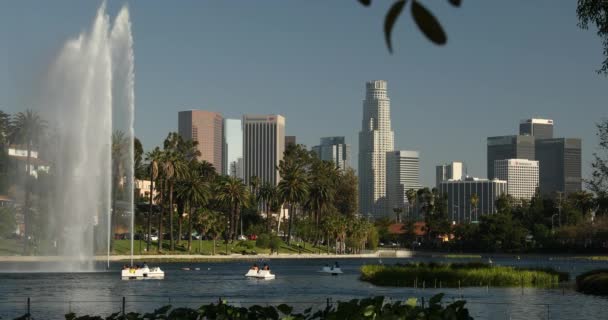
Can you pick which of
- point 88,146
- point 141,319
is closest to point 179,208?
point 88,146

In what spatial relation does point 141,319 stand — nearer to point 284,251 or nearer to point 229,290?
point 229,290

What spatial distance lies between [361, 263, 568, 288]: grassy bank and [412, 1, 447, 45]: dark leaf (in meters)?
76.3

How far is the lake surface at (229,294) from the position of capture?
5497 centimetres

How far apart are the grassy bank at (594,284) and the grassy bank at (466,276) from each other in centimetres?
735

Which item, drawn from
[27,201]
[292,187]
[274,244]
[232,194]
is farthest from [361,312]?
[292,187]

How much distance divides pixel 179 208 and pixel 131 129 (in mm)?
73575

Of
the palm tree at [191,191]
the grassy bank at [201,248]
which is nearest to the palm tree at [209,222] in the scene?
the palm tree at [191,191]

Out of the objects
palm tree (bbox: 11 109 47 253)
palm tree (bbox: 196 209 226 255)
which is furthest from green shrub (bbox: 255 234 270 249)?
palm tree (bbox: 11 109 47 253)

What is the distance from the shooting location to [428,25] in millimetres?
5352

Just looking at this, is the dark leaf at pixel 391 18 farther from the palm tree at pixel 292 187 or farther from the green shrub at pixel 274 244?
the palm tree at pixel 292 187

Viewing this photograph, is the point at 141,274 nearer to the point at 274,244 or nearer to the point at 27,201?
the point at 27,201

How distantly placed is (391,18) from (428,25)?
0.71ft

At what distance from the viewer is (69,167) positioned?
98875 millimetres

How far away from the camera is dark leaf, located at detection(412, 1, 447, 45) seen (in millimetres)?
5324
